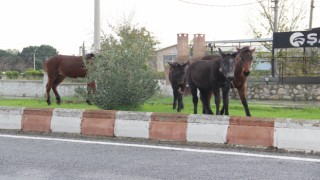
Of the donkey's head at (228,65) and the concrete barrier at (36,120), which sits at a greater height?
the donkey's head at (228,65)

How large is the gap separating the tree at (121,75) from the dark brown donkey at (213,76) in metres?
1.19

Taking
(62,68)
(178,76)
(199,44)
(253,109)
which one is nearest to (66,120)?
(178,76)

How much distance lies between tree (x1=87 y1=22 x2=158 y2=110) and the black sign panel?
37.5ft

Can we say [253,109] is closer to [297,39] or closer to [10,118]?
[10,118]

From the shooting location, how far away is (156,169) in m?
7.06

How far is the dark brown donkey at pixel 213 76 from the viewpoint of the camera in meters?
10.5

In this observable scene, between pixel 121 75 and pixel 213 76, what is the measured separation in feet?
7.64

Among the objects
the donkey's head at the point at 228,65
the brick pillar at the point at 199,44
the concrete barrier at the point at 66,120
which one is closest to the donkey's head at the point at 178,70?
the donkey's head at the point at 228,65

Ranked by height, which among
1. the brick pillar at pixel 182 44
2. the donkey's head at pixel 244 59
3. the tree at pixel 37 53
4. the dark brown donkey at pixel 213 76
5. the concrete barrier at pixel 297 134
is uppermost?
the tree at pixel 37 53

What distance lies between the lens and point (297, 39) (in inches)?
882

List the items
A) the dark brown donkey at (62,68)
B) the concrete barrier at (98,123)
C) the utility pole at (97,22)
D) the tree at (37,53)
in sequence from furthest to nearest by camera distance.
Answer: the tree at (37,53) → the utility pole at (97,22) → the dark brown donkey at (62,68) → the concrete barrier at (98,123)

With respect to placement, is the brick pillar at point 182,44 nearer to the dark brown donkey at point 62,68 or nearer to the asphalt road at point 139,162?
the dark brown donkey at point 62,68

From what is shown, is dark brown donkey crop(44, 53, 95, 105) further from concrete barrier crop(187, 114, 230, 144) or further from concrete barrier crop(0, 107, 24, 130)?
concrete barrier crop(187, 114, 230, 144)

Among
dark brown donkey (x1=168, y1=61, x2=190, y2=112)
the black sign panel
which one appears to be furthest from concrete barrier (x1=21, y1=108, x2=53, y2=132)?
the black sign panel
